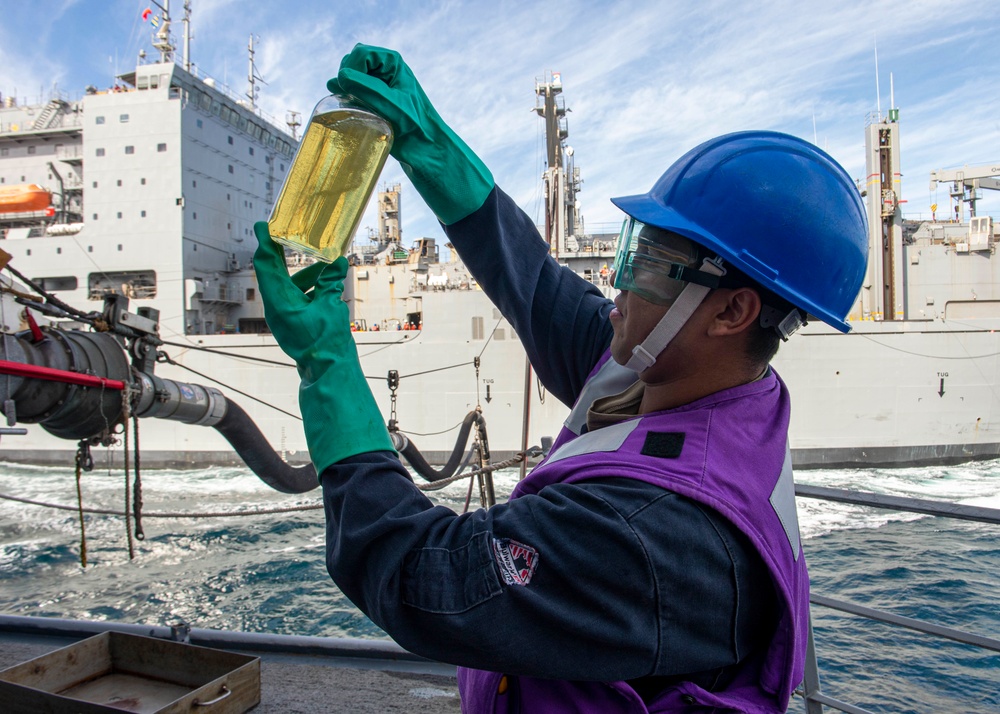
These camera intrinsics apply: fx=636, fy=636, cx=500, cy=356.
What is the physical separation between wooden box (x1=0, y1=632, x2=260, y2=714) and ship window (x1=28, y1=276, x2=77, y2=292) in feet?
62.4

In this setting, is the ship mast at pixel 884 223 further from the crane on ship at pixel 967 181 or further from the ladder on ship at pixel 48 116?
the ladder on ship at pixel 48 116

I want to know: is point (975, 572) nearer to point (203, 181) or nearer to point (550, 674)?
point (550, 674)

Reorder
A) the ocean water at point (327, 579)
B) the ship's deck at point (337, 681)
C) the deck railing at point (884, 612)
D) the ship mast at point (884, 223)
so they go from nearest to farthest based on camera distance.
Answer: the deck railing at point (884, 612)
the ship's deck at point (337, 681)
the ocean water at point (327, 579)
the ship mast at point (884, 223)

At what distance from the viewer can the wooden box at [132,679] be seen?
1824 mm

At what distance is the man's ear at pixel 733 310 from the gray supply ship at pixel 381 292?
10860 millimetres

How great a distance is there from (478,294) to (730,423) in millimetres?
13730

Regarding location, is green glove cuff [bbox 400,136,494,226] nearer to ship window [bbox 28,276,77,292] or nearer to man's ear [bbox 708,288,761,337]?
man's ear [bbox 708,288,761,337]

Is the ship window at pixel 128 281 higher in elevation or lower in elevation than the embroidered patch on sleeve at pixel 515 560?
higher

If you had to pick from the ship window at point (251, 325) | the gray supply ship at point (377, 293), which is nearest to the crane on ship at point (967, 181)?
the gray supply ship at point (377, 293)

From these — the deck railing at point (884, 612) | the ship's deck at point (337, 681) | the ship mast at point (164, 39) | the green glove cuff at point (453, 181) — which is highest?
the ship mast at point (164, 39)

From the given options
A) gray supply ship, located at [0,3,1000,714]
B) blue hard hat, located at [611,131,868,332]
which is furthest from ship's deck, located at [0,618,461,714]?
gray supply ship, located at [0,3,1000,714]

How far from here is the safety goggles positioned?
3.18ft

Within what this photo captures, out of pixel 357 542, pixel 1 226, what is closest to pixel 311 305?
pixel 357 542

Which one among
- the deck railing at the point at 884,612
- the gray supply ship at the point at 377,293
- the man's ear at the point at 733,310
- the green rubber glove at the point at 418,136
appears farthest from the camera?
the gray supply ship at the point at 377,293
